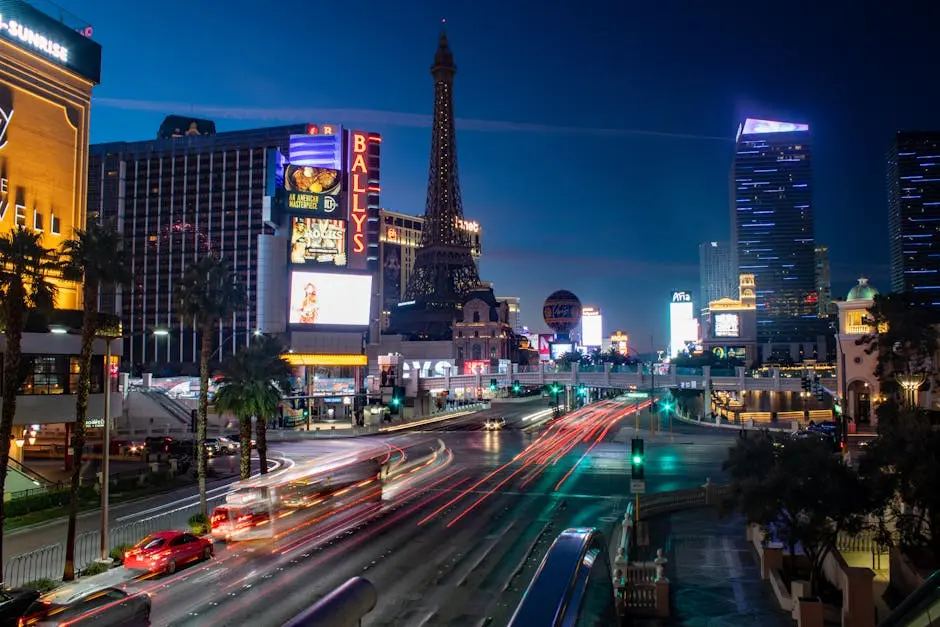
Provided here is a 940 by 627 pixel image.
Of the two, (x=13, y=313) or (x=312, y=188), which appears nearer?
(x=13, y=313)

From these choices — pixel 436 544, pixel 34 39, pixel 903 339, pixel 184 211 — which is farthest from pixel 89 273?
pixel 184 211

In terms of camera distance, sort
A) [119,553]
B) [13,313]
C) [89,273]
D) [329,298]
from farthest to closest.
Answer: [329,298] → [89,273] → [119,553] → [13,313]

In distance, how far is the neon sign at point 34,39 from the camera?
1827 inches

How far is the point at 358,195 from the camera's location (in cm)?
11106

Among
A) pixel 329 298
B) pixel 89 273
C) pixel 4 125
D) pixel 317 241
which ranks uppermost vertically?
pixel 317 241

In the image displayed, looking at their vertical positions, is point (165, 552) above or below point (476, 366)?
below

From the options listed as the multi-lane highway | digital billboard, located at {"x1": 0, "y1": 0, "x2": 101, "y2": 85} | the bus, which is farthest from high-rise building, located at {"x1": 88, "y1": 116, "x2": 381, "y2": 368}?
the bus

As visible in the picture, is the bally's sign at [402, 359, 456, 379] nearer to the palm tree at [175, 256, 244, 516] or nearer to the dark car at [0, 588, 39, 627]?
the palm tree at [175, 256, 244, 516]

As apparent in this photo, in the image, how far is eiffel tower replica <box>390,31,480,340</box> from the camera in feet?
551

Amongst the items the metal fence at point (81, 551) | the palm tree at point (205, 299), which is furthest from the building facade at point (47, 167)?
the metal fence at point (81, 551)

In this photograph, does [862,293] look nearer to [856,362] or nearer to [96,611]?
[856,362]

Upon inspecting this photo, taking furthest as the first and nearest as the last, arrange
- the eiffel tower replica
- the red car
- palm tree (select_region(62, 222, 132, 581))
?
the eiffel tower replica → palm tree (select_region(62, 222, 132, 581)) → the red car

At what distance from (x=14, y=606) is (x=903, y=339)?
53.7 m

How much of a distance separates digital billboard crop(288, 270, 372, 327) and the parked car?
8020cm
